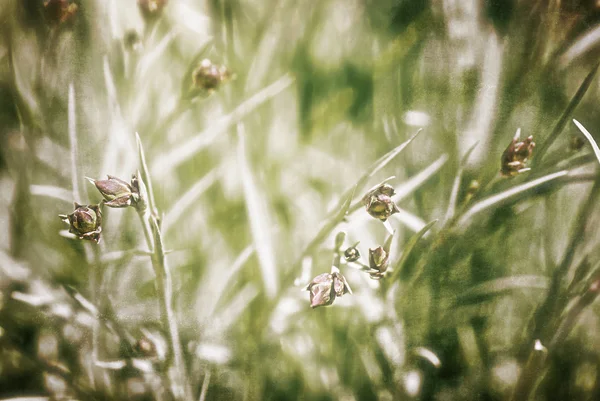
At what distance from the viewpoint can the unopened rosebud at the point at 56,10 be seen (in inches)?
17.1

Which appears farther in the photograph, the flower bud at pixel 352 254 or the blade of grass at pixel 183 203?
the blade of grass at pixel 183 203

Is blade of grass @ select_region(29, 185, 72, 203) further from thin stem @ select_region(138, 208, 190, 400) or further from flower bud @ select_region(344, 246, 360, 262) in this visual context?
flower bud @ select_region(344, 246, 360, 262)

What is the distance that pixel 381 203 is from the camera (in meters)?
0.34

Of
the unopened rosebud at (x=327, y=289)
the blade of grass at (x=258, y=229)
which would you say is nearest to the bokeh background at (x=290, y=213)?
the blade of grass at (x=258, y=229)

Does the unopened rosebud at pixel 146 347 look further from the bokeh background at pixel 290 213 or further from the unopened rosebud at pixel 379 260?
the unopened rosebud at pixel 379 260

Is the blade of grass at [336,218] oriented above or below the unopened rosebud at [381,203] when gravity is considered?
above

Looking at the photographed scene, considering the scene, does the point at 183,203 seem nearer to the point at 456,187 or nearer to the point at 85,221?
the point at 85,221

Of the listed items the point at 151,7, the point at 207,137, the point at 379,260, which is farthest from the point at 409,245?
the point at 151,7

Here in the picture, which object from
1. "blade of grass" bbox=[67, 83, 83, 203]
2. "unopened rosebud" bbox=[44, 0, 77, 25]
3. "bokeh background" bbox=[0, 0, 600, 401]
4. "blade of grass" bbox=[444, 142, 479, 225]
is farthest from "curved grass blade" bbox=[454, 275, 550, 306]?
"unopened rosebud" bbox=[44, 0, 77, 25]

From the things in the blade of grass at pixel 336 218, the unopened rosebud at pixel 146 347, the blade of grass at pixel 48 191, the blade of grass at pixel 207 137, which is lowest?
the unopened rosebud at pixel 146 347

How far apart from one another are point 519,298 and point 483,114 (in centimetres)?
24

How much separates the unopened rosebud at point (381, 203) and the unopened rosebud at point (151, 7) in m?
0.32

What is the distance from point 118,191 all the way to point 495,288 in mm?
452

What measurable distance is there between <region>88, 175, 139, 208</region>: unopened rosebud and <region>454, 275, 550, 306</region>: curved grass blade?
40cm
